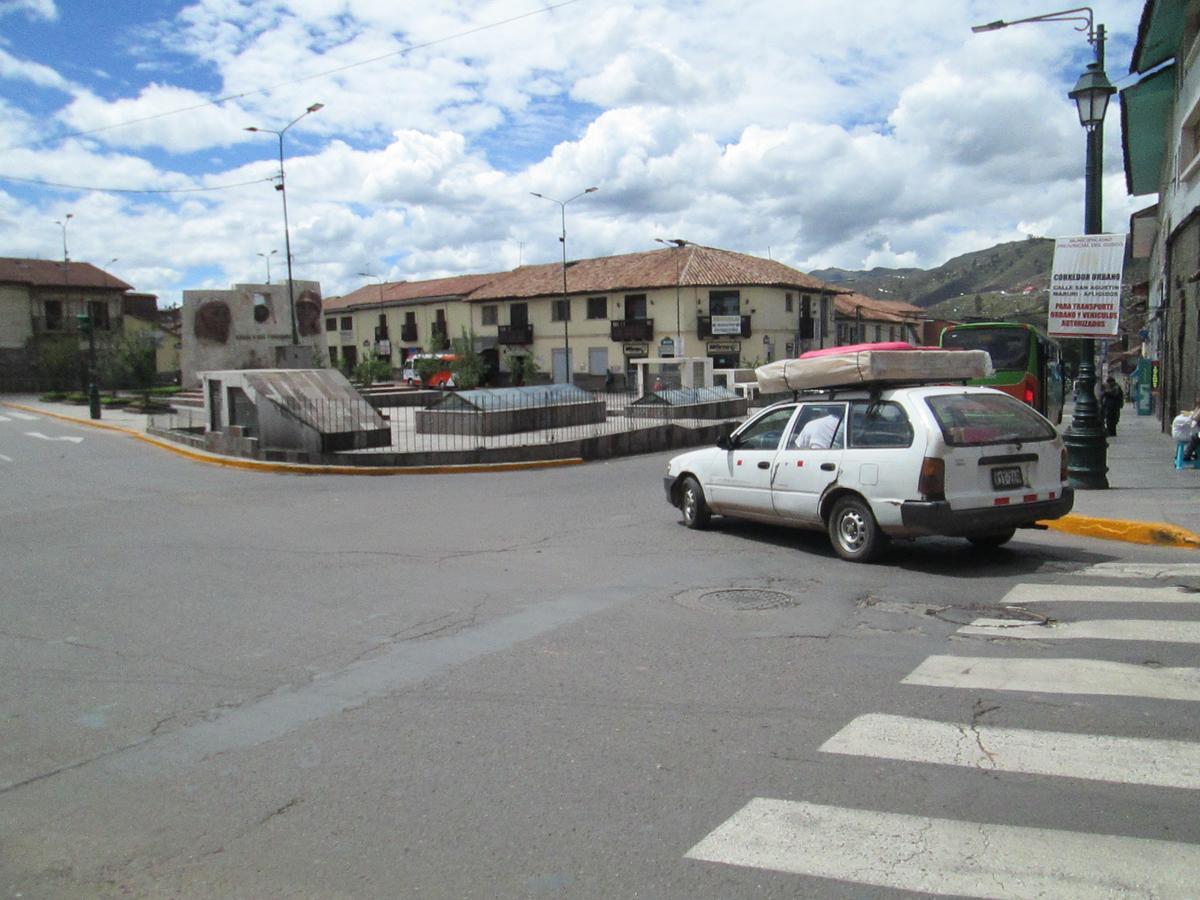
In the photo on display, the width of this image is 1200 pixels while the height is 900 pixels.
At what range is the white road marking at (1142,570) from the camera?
8148 mm

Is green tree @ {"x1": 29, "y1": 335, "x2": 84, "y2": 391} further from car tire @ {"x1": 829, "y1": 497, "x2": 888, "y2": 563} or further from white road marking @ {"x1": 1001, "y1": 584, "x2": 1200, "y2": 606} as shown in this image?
white road marking @ {"x1": 1001, "y1": 584, "x2": 1200, "y2": 606}

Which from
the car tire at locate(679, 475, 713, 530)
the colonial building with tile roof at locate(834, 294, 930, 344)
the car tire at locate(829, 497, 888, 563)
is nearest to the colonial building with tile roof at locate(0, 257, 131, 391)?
the colonial building with tile roof at locate(834, 294, 930, 344)

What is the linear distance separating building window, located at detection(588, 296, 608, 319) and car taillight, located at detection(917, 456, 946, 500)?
5616 cm

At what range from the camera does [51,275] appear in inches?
2586

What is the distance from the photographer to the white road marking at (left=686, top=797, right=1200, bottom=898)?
3.39 meters

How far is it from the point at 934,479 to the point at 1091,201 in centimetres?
677

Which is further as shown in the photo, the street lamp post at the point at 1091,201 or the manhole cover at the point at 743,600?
the street lamp post at the point at 1091,201

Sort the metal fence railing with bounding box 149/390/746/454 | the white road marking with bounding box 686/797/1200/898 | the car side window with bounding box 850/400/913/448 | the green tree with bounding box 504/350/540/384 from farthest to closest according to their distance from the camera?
the green tree with bounding box 504/350/540/384 → the metal fence railing with bounding box 149/390/746/454 → the car side window with bounding box 850/400/913/448 → the white road marking with bounding box 686/797/1200/898

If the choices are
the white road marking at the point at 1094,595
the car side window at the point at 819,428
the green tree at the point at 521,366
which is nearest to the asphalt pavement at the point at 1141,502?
the white road marking at the point at 1094,595

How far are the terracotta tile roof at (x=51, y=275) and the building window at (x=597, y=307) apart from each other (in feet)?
108

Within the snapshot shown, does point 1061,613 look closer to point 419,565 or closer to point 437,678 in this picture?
point 437,678

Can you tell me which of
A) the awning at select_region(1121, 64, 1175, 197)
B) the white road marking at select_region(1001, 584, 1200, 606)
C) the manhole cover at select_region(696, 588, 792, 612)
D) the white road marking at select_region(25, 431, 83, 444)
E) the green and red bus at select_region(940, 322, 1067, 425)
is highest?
the awning at select_region(1121, 64, 1175, 197)

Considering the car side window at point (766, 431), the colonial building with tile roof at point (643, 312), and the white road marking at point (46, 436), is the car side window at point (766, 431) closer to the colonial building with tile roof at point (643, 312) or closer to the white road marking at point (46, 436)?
the white road marking at point (46, 436)

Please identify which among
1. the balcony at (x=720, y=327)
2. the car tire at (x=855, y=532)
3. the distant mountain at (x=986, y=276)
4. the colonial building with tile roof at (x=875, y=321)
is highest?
the distant mountain at (x=986, y=276)
